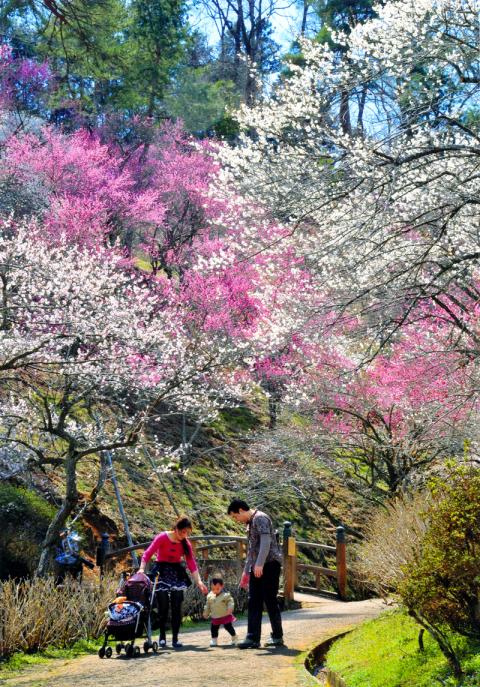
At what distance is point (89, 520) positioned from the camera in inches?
700

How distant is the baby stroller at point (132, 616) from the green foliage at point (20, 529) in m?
5.62

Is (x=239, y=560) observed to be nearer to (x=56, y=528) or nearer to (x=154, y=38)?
(x=56, y=528)

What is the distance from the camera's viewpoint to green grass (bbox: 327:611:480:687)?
7.20 meters

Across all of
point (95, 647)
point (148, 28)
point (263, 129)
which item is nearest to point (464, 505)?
point (95, 647)

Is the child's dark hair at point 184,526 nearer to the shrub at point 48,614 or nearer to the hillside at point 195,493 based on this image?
the shrub at point 48,614

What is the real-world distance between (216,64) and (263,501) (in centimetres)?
2906

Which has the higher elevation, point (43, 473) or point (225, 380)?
point (225, 380)

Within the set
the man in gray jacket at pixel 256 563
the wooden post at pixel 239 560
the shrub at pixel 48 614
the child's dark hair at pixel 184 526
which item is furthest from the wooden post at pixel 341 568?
the man in gray jacket at pixel 256 563

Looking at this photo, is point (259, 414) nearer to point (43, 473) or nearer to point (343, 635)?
point (43, 473)

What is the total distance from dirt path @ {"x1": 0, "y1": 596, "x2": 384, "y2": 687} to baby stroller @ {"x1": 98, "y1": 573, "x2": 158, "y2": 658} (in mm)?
132

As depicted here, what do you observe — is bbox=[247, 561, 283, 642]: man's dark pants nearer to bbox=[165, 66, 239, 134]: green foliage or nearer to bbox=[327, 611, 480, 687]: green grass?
bbox=[327, 611, 480, 687]: green grass

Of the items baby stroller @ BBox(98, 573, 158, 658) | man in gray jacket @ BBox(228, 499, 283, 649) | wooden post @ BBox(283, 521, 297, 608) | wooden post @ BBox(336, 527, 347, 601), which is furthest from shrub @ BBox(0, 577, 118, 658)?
wooden post @ BBox(336, 527, 347, 601)

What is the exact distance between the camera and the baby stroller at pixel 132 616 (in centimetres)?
846

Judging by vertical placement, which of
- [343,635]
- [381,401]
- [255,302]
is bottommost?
[343,635]
